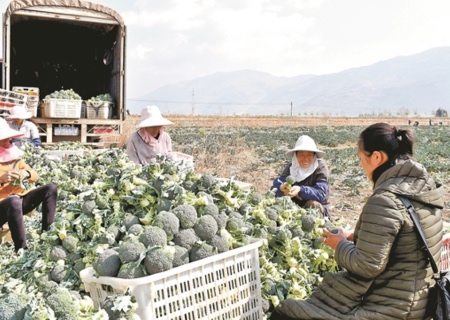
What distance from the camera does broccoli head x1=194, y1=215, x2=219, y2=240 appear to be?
9.76 ft

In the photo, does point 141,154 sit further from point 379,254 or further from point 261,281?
point 379,254

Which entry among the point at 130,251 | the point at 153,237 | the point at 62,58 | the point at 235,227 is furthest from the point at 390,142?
the point at 62,58

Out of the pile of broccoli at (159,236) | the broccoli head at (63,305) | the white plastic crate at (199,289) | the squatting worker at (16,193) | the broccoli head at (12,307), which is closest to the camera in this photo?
the broccoli head at (12,307)

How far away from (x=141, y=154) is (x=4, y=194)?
1.70 meters

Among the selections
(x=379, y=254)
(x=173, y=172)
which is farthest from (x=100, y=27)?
(x=379, y=254)

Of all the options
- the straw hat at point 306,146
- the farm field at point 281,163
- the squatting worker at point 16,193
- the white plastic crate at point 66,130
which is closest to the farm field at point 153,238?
the squatting worker at point 16,193

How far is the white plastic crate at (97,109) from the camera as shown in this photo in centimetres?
1013

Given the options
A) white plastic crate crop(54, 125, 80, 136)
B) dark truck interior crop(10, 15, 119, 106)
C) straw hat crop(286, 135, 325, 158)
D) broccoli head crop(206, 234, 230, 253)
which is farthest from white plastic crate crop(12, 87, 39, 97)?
broccoli head crop(206, 234, 230, 253)

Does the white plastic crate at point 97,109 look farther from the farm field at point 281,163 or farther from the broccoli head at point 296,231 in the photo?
the broccoli head at point 296,231

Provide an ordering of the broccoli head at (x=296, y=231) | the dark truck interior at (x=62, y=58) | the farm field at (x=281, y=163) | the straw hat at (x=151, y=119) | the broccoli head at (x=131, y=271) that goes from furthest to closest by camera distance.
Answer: the dark truck interior at (x=62, y=58) → the farm field at (x=281, y=163) → the straw hat at (x=151, y=119) → the broccoli head at (x=296, y=231) → the broccoli head at (x=131, y=271)

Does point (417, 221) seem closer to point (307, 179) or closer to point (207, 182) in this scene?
point (207, 182)

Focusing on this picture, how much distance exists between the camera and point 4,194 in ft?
15.7

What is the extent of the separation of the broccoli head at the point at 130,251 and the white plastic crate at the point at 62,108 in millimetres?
7500

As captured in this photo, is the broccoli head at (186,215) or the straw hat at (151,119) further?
the straw hat at (151,119)
